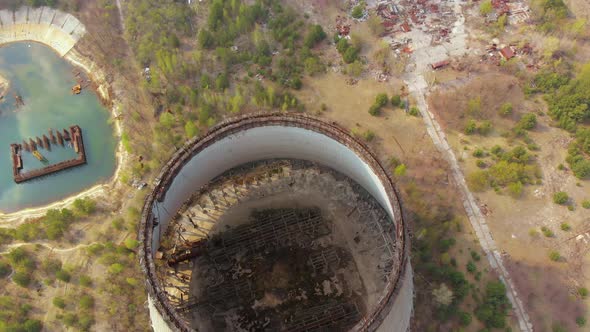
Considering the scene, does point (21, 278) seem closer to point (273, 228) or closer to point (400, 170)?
point (273, 228)

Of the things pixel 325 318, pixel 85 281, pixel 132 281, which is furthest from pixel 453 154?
pixel 85 281

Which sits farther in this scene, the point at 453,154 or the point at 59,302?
the point at 453,154

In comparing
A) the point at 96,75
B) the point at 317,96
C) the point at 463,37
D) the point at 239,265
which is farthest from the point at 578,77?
the point at 96,75

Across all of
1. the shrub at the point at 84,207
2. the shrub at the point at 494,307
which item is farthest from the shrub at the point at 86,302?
the shrub at the point at 494,307

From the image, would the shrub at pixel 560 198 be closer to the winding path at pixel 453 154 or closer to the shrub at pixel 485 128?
the winding path at pixel 453 154

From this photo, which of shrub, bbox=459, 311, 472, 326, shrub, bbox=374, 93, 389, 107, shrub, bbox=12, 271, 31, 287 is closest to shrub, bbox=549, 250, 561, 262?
shrub, bbox=459, 311, 472, 326
